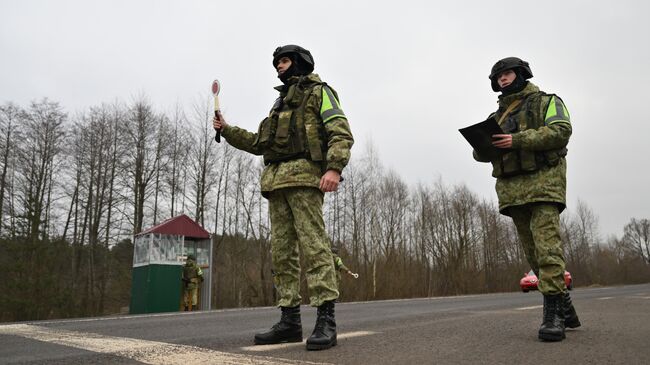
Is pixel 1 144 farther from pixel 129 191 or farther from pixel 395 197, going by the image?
pixel 395 197

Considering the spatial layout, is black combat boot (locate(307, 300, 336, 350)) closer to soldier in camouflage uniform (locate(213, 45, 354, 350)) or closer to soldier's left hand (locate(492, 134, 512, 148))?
soldier in camouflage uniform (locate(213, 45, 354, 350))

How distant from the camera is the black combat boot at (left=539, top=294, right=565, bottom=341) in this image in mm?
3223

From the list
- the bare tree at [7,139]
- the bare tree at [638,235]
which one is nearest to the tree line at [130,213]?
the bare tree at [7,139]

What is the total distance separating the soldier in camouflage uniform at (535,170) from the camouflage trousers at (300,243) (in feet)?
4.82

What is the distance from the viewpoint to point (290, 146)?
3.52 metres

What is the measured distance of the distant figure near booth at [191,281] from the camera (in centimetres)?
1545

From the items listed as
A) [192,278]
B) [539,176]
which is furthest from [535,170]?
[192,278]

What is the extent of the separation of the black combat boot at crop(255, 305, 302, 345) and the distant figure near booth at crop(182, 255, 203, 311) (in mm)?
12727

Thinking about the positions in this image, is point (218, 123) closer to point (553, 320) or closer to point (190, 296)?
point (553, 320)

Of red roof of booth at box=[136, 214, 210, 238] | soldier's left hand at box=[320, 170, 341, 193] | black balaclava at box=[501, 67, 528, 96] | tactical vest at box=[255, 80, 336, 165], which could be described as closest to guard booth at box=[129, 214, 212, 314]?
red roof of booth at box=[136, 214, 210, 238]

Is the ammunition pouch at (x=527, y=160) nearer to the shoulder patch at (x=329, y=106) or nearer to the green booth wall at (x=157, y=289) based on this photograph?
the shoulder patch at (x=329, y=106)

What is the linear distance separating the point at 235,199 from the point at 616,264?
190 ft

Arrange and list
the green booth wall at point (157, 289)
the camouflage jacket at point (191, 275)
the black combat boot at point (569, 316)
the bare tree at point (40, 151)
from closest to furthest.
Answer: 1. the black combat boot at point (569, 316)
2. the green booth wall at point (157, 289)
3. the camouflage jacket at point (191, 275)
4. the bare tree at point (40, 151)

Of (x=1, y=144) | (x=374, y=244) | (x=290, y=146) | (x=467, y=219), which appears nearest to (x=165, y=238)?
Result: (x=290, y=146)
